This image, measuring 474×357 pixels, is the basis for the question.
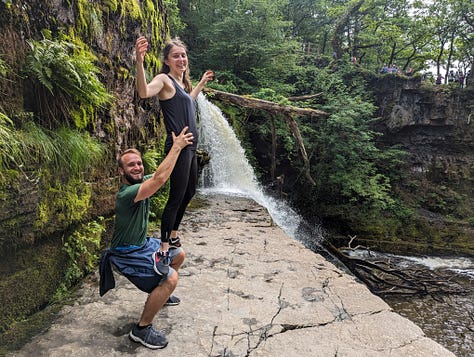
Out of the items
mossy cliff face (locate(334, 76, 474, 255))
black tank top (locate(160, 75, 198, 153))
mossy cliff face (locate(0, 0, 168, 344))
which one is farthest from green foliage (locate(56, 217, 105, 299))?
mossy cliff face (locate(334, 76, 474, 255))

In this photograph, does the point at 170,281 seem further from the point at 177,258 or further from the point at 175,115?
the point at 175,115

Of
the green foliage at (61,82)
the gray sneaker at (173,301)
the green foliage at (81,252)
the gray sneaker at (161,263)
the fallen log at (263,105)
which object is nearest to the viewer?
the gray sneaker at (161,263)

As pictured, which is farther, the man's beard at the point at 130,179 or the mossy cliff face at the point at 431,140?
the mossy cliff face at the point at 431,140

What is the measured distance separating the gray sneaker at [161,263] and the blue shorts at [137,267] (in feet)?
0.09

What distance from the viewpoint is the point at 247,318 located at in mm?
2896

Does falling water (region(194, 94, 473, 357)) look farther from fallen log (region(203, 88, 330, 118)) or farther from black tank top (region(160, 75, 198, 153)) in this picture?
black tank top (region(160, 75, 198, 153))

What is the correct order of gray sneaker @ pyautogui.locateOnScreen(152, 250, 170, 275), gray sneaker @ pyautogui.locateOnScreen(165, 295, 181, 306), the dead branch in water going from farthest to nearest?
the dead branch in water, gray sneaker @ pyautogui.locateOnScreen(165, 295, 181, 306), gray sneaker @ pyautogui.locateOnScreen(152, 250, 170, 275)

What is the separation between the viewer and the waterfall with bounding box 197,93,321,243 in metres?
10.5

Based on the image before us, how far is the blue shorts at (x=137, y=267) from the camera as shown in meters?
2.26

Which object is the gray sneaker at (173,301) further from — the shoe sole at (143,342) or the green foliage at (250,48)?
the green foliage at (250,48)

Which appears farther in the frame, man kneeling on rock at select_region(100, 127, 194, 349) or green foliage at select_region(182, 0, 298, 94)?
green foliage at select_region(182, 0, 298, 94)

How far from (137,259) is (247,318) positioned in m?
1.21

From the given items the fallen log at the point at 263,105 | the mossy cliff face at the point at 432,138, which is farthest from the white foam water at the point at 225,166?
the mossy cliff face at the point at 432,138

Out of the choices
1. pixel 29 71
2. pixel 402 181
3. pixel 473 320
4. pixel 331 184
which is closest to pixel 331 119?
pixel 331 184
